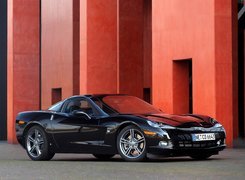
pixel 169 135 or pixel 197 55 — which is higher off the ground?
pixel 197 55

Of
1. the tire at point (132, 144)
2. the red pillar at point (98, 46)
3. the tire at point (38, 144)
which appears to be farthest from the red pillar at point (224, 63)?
the red pillar at point (98, 46)

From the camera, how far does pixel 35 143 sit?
1356cm

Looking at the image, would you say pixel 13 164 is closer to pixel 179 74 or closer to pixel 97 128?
pixel 97 128

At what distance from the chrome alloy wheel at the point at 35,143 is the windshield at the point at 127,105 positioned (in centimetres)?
154

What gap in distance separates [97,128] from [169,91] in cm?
596

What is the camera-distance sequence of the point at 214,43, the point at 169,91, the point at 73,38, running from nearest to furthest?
the point at 214,43 < the point at 169,91 < the point at 73,38

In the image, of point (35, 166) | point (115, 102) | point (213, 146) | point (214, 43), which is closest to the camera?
point (35, 166)

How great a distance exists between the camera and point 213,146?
12.0m

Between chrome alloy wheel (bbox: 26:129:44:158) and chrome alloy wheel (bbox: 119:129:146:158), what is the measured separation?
2.11m

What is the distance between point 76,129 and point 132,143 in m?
1.42

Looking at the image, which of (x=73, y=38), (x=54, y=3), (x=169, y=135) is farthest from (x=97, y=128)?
(x=54, y=3)

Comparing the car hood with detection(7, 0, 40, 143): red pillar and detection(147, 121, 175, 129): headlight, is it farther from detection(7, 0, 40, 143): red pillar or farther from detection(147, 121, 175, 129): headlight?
detection(7, 0, 40, 143): red pillar

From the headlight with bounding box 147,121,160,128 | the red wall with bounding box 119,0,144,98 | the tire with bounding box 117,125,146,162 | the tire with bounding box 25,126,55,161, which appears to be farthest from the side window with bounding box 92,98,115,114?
the red wall with bounding box 119,0,144,98

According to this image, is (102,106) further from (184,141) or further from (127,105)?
(184,141)
